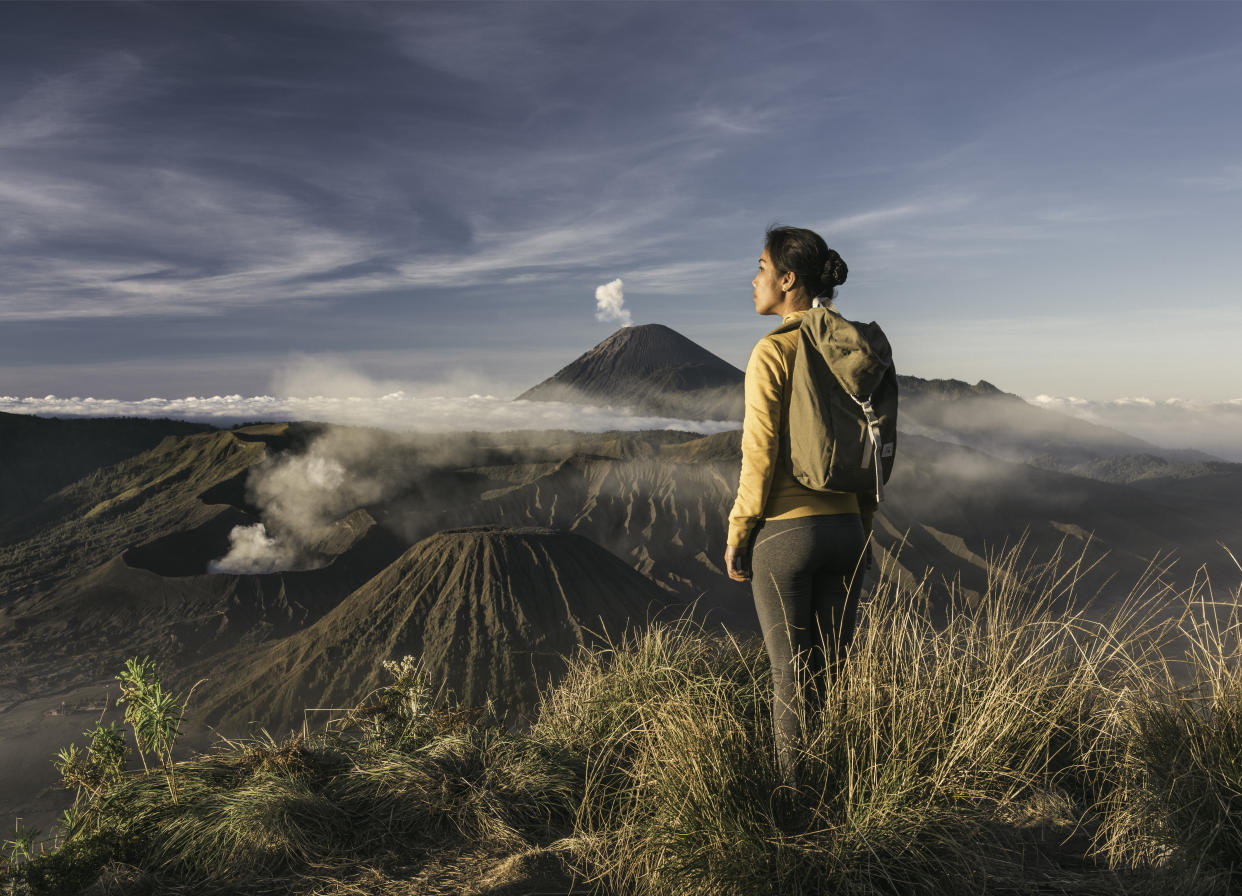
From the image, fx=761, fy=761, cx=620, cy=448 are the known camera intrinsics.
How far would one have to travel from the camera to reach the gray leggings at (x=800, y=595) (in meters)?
2.65

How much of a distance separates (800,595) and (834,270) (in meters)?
1.21

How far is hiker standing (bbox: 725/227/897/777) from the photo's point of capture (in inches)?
104

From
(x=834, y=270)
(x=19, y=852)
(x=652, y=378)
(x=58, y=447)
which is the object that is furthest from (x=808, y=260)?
(x=652, y=378)

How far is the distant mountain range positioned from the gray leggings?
91.0 feet

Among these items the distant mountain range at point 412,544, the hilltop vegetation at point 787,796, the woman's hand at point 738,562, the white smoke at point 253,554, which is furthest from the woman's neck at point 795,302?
the white smoke at point 253,554

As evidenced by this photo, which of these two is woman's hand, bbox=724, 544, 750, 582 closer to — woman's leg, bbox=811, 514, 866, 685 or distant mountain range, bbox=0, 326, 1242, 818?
woman's leg, bbox=811, 514, 866, 685

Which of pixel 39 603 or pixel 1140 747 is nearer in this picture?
pixel 1140 747

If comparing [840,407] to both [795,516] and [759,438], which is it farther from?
[795,516]

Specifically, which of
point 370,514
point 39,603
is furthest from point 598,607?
point 39,603

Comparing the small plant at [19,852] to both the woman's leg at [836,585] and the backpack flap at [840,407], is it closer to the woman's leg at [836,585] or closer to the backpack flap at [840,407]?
the woman's leg at [836,585]

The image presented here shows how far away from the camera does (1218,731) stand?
280 cm

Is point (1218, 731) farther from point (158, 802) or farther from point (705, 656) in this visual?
point (158, 802)

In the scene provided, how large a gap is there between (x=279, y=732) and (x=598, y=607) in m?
20.1

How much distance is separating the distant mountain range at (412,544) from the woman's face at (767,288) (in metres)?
27.9
